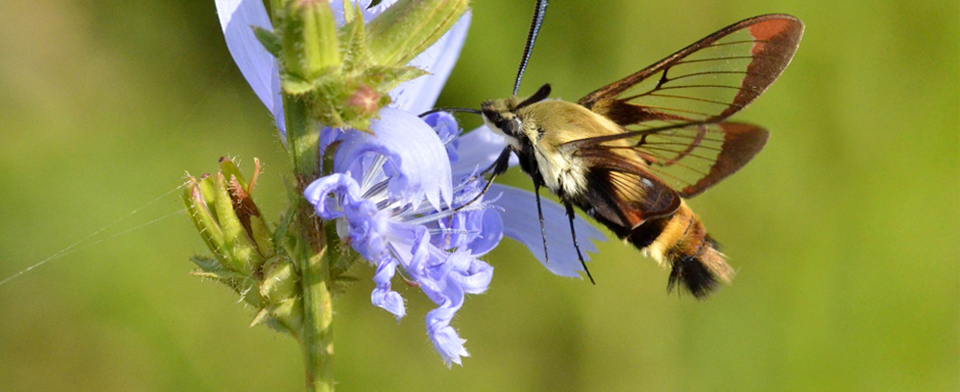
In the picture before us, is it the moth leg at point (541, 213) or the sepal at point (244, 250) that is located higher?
the sepal at point (244, 250)

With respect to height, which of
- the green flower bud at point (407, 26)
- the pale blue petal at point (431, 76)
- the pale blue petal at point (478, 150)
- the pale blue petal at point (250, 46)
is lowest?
the pale blue petal at point (478, 150)

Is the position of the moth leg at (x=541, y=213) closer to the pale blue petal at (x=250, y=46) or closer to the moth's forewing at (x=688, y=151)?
the moth's forewing at (x=688, y=151)

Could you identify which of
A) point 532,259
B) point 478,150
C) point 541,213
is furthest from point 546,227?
point 532,259

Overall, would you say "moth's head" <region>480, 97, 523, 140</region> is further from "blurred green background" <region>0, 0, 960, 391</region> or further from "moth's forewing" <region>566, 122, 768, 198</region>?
"blurred green background" <region>0, 0, 960, 391</region>

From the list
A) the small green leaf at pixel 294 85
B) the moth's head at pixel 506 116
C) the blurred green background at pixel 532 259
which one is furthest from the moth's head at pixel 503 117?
the blurred green background at pixel 532 259

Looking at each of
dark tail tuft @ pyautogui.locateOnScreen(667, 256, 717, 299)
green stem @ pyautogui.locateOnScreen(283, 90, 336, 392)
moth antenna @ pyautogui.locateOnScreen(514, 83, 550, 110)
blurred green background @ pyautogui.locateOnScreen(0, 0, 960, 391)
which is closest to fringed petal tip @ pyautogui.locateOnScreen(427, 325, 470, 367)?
green stem @ pyautogui.locateOnScreen(283, 90, 336, 392)

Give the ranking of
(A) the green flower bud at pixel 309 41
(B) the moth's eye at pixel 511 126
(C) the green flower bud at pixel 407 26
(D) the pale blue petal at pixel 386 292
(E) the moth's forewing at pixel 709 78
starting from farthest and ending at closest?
(E) the moth's forewing at pixel 709 78
(B) the moth's eye at pixel 511 126
(D) the pale blue petal at pixel 386 292
(C) the green flower bud at pixel 407 26
(A) the green flower bud at pixel 309 41

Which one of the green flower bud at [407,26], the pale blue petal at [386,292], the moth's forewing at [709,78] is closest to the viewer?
the green flower bud at [407,26]
